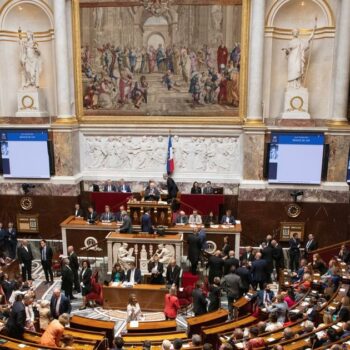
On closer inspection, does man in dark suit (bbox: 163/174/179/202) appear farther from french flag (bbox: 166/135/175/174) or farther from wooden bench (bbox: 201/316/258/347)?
wooden bench (bbox: 201/316/258/347)

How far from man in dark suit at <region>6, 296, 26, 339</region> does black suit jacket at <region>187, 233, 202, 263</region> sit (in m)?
6.35

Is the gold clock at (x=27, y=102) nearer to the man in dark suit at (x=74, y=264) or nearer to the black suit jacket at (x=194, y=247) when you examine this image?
the man in dark suit at (x=74, y=264)

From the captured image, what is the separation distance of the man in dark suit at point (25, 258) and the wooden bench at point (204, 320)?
647cm

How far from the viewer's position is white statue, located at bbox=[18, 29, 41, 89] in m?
19.1

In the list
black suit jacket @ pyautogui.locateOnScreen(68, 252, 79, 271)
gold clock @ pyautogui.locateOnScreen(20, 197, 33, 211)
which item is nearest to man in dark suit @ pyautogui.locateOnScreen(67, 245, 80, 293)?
black suit jacket @ pyautogui.locateOnScreen(68, 252, 79, 271)

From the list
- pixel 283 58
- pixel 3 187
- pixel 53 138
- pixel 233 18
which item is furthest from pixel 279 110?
pixel 3 187

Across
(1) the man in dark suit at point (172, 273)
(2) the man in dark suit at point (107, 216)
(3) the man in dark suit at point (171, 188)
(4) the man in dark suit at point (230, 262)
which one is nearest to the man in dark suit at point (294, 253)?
(4) the man in dark suit at point (230, 262)

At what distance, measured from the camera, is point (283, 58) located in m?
18.7

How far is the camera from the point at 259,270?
13.8 meters

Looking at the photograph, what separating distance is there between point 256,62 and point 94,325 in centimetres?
1169

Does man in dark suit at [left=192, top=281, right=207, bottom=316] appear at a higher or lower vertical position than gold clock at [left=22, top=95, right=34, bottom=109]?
lower

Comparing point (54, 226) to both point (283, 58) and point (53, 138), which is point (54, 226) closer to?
point (53, 138)

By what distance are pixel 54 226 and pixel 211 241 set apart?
669cm

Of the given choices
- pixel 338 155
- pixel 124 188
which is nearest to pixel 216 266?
pixel 124 188
